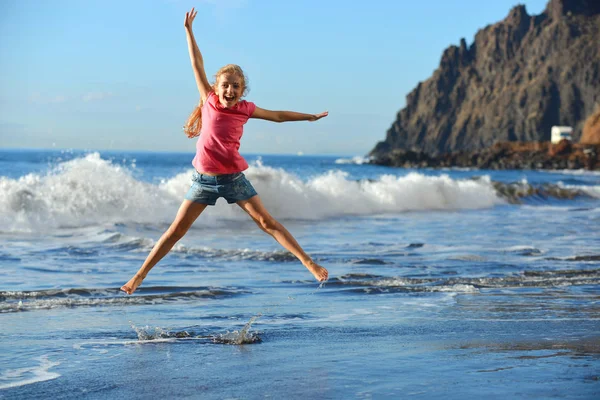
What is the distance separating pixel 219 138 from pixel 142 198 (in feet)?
48.0

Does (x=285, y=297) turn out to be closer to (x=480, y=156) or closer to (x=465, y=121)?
(x=480, y=156)

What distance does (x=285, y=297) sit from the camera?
28.2 feet

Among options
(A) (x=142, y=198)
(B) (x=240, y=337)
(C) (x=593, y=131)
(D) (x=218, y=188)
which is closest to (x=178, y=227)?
(D) (x=218, y=188)

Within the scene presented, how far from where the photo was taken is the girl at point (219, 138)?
600cm

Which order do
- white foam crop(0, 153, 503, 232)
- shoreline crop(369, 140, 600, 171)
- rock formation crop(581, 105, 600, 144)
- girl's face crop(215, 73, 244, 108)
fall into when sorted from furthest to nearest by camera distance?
1. rock formation crop(581, 105, 600, 144)
2. shoreline crop(369, 140, 600, 171)
3. white foam crop(0, 153, 503, 232)
4. girl's face crop(215, 73, 244, 108)

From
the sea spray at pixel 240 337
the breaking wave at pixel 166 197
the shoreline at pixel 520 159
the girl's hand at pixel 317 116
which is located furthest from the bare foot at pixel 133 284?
the shoreline at pixel 520 159

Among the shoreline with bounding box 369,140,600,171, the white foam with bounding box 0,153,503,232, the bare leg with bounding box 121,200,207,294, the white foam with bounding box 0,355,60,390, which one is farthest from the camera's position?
the shoreline with bounding box 369,140,600,171

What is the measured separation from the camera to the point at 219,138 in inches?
237

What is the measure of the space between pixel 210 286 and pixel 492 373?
484 cm

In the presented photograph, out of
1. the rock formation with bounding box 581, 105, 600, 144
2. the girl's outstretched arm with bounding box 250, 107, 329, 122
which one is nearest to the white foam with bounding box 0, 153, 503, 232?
the girl's outstretched arm with bounding box 250, 107, 329, 122

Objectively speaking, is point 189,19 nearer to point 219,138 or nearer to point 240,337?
point 219,138

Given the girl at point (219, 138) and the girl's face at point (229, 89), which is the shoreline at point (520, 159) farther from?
the girl's face at point (229, 89)

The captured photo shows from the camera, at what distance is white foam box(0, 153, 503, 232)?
18097 mm

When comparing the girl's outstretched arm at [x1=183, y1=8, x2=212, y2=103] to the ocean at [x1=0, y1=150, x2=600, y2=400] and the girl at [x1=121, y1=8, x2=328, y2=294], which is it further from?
the ocean at [x1=0, y1=150, x2=600, y2=400]
